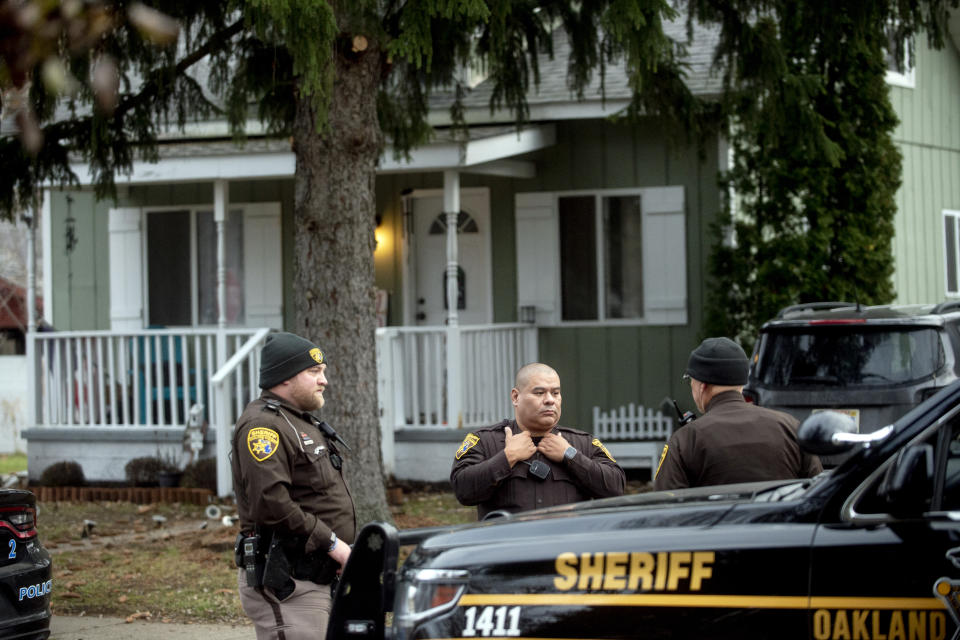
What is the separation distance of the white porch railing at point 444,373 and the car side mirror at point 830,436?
10.1 metres

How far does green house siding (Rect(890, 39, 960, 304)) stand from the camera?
1797 cm

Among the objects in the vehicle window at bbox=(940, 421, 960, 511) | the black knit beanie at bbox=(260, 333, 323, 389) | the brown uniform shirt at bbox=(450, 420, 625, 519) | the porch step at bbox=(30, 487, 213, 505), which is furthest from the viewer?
the porch step at bbox=(30, 487, 213, 505)

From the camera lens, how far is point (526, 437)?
493cm

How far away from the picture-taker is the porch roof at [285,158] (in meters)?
13.2

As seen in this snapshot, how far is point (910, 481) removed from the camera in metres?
3.27

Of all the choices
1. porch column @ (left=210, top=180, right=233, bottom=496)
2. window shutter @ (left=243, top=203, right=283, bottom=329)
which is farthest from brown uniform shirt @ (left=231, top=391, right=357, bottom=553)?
window shutter @ (left=243, top=203, right=283, bottom=329)

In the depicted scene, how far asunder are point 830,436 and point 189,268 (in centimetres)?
1386

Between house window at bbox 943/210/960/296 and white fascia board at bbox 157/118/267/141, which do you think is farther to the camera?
house window at bbox 943/210/960/296

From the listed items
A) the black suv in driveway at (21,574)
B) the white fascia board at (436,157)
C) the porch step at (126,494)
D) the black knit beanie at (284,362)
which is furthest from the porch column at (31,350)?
the black knit beanie at (284,362)

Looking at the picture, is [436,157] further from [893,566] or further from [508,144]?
[893,566]

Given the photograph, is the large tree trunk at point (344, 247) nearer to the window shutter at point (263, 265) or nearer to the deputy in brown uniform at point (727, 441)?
the deputy in brown uniform at point (727, 441)

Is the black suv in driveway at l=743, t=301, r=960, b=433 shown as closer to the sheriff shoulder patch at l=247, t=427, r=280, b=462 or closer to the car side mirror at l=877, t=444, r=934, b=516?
the sheriff shoulder patch at l=247, t=427, r=280, b=462

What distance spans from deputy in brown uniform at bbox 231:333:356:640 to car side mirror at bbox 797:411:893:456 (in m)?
2.09

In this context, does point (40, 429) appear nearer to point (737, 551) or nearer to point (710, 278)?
point (710, 278)
